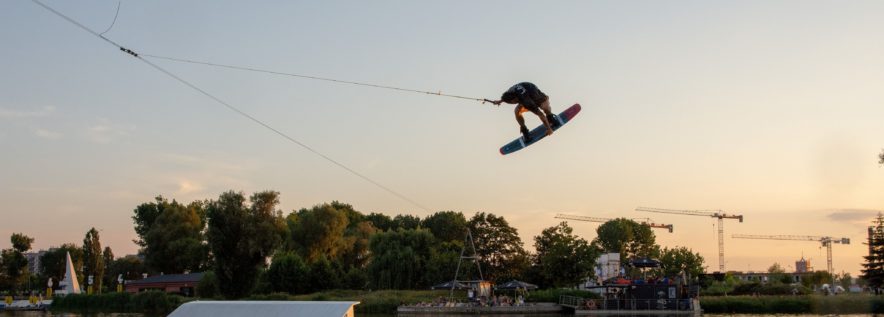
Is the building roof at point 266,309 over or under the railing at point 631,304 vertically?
over

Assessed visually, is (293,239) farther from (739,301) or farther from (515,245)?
(739,301)

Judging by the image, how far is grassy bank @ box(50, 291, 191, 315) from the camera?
279 feet

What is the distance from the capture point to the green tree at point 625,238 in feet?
448

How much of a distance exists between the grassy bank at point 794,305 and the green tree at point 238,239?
46.6 meters

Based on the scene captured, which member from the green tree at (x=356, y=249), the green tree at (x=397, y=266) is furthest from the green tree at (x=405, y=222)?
the green tree at (x=397, y=266)

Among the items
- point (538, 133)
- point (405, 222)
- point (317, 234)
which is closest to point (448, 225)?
point (405, 222)

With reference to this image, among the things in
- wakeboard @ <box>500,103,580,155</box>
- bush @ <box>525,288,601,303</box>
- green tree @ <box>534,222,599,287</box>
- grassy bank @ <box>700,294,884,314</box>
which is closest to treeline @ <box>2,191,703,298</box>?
green tree @ <box>534,222,599,287</box>

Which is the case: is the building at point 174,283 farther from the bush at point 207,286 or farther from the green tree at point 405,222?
the green tree at point 405,222

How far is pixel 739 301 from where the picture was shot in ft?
233

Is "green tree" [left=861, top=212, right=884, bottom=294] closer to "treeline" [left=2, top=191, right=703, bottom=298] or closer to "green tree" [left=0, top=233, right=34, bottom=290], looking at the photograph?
"treeline" [left=2, top=191, right=703, bottom=298]

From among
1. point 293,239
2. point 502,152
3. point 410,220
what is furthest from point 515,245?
point 502,152

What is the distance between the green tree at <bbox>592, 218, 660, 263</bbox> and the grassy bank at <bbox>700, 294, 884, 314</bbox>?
6216 centimetres

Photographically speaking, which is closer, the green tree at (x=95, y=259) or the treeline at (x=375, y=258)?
the treeline at (x=375, y=258)

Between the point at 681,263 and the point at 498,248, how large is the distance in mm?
22785
